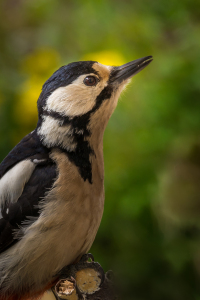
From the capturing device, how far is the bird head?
1.05m

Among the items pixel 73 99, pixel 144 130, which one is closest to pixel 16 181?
pixel 73 99

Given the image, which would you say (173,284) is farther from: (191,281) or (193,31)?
(193,31)

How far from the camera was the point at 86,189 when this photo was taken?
1045 mm

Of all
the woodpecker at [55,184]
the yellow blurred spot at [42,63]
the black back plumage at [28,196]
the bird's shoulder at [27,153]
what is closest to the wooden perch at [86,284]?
the woodpecker at [55,184]

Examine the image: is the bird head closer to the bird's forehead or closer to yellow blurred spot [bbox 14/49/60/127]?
the bird's forehead

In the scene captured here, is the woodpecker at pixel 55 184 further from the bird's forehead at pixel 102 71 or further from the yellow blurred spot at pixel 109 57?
the yellow blurred spot at pixel 109 57

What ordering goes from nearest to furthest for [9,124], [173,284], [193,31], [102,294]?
[102,294] < [173,284] < [193,31] < [9,124]

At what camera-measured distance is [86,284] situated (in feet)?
3.16

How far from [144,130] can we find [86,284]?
70 cm

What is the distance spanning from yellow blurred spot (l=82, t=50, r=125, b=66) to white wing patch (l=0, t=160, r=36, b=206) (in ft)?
2.25

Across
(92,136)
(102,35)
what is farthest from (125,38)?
(92,136)

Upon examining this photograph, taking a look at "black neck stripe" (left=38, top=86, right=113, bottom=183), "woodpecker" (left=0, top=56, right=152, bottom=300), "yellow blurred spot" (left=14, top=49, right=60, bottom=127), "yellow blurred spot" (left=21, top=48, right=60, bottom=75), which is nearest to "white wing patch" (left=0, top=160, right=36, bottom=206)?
"woodpecker" (left=0, top=56, right=152, bottom=300)

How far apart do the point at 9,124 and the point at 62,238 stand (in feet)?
2.67

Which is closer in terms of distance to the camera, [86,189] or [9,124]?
[86,189]
